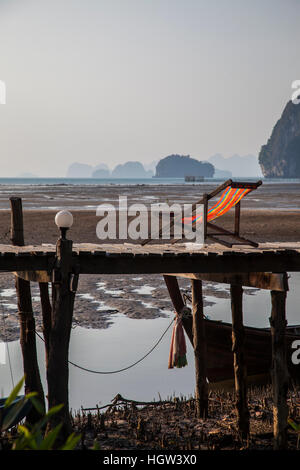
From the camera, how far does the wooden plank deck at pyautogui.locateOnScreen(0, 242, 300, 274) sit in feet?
21.9

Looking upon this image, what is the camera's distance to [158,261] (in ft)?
22.5

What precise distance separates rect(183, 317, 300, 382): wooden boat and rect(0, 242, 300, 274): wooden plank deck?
3.22 m

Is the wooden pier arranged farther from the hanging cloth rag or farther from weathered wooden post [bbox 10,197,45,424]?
the hanging cloth rag

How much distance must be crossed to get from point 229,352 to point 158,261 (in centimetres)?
421

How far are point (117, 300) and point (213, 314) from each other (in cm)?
289

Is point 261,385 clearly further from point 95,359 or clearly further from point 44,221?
point 44,221

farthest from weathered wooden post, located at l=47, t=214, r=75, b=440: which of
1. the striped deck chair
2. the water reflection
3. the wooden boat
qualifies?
the wooden boat

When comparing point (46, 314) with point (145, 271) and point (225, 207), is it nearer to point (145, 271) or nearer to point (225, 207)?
point (145, 271)

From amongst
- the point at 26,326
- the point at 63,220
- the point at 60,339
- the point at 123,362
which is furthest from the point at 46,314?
the point at 123,362

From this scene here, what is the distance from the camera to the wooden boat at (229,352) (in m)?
10.1
